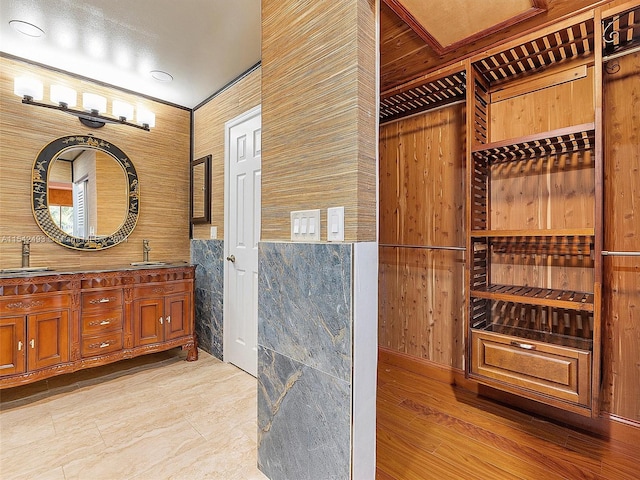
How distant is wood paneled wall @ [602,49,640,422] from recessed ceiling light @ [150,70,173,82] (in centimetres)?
327

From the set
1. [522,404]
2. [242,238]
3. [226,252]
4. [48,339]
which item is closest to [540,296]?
[522,404]

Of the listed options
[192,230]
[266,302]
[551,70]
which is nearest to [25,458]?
[266,302]

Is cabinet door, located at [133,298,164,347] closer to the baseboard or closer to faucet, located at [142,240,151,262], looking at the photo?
faucet, located at [142,240,151,262]

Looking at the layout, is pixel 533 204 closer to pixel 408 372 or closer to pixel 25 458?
pixel 408 372

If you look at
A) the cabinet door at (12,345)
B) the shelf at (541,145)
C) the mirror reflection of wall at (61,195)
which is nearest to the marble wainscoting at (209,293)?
the mirror reflection of wall at (61,195)

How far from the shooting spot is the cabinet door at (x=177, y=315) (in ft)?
9.75

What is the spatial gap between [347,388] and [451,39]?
2.27 meters

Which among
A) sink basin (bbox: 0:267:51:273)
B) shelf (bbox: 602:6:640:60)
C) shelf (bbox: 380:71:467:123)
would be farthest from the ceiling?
shelf (bbox: 602:6:640:60)

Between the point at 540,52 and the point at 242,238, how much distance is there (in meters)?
2.54

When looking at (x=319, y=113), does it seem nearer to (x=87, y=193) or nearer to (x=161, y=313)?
(x=161, y=313)

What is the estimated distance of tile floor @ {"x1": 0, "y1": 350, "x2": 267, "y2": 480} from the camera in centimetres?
169

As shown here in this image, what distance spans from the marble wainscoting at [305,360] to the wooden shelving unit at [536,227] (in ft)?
4.07

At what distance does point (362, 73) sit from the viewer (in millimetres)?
1238

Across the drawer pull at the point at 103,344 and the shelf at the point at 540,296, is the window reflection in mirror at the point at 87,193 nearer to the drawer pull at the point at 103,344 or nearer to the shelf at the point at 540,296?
the drawer pull at the point at 103,344
